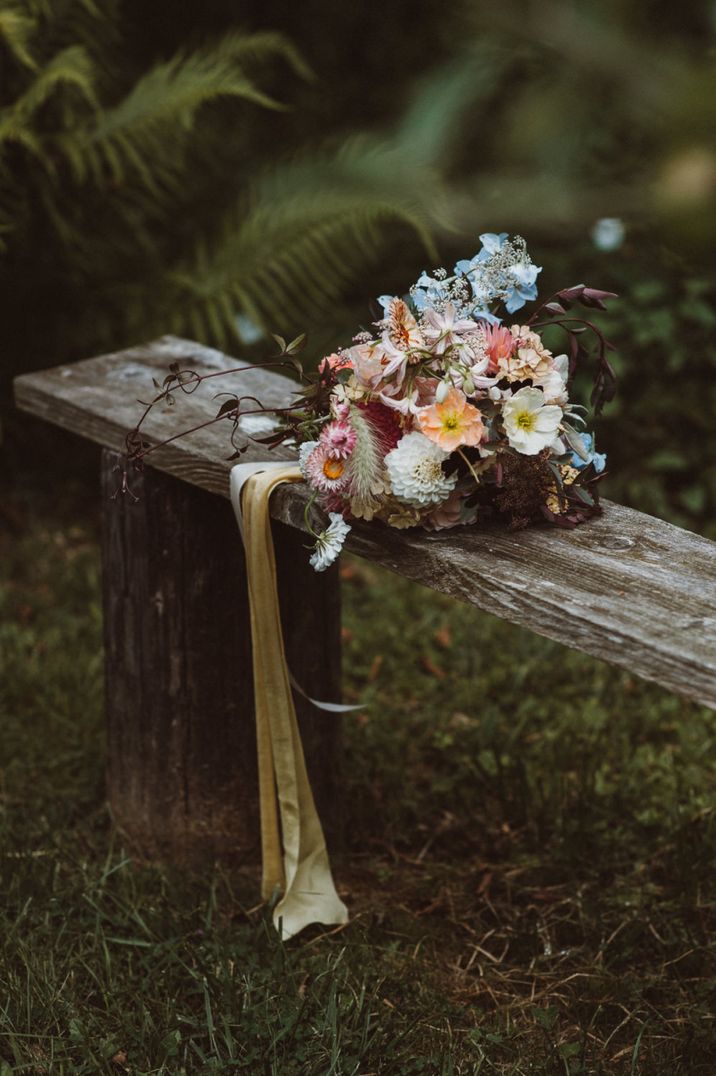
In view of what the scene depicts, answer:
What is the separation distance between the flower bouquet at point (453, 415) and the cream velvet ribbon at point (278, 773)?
0.79 feet

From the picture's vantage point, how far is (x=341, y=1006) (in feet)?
6.88

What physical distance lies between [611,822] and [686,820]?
16 centimetres

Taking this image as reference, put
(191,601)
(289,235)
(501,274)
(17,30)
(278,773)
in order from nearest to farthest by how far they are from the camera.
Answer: (501,274)
(278,773)
(191,601)
(17,30)
(289,235)

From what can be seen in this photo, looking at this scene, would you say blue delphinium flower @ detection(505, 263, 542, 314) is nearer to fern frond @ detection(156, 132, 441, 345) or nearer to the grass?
the grass

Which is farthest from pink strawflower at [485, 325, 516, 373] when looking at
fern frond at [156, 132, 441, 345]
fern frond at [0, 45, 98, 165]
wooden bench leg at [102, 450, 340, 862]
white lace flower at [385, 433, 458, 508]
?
fern frond at [0, 45, 98, 165]

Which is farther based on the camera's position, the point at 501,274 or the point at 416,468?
the point at 501,274

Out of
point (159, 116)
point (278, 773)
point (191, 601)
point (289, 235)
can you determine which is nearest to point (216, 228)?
point (289, 235)

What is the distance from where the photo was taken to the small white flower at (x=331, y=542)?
1.78m

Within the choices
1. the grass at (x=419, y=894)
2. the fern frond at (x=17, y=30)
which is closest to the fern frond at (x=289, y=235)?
the fern frond at (x=17, y=30)

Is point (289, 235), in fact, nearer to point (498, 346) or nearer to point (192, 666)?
point (192, 666)

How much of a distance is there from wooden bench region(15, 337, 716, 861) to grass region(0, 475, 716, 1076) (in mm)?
157

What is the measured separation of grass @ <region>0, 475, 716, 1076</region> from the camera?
6.71ft

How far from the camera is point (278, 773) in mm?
2281

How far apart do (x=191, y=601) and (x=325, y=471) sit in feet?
2.24
